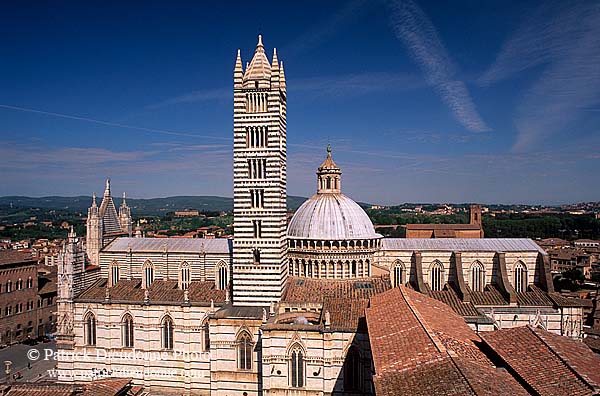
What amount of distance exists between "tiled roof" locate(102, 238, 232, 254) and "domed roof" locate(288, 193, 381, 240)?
7.09m

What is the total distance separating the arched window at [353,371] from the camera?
86.6 ft

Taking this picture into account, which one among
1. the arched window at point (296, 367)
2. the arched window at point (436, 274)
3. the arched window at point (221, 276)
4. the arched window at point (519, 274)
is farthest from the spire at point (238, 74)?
the arched window at point (519, 274)

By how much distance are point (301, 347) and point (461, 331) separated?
945cm

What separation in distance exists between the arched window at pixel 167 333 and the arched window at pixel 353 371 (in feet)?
47.5

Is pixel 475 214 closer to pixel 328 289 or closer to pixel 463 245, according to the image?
pixel 463 245

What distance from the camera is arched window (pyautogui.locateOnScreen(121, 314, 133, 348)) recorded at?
34.7m

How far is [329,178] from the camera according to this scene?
36750 mm

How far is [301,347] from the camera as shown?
26.5 meters

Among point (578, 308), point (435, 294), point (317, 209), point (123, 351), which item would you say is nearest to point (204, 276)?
point (123, 351)

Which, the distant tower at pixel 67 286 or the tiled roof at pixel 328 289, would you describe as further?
the distant tower at pixel 67 286

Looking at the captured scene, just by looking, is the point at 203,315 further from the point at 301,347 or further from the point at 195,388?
the point at 301,347

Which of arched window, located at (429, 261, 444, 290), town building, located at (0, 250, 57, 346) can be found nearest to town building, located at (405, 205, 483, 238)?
arched window, located at (429, 261, 444, 290)

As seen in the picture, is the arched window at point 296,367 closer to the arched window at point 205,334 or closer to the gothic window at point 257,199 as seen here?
the arched window at point 205,334

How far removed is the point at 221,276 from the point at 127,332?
26.8 ft
